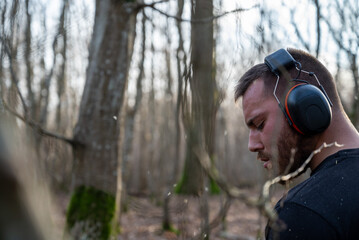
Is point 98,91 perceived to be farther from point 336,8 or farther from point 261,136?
point 336,8

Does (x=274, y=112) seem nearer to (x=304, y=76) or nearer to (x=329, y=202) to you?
(x=304, y=76)

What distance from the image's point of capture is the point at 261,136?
1.88 meters

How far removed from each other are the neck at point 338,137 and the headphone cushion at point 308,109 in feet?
0.20

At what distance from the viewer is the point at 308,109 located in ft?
5.58

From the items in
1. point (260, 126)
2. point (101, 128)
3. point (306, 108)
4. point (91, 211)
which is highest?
point (306, 108)

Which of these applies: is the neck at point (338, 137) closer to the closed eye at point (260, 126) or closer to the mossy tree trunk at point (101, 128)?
the closed eye at point (260, 126)

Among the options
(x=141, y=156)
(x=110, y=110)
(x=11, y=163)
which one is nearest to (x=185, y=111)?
(x=11, y=163)

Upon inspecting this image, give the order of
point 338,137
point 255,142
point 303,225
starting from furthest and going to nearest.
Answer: point 255,142 < point 338,137 < point 303,225

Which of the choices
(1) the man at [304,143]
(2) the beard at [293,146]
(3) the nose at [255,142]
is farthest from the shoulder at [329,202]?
(3) the nose at [255,142]

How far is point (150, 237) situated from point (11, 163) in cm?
843

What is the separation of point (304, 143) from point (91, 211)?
3242 millimetres

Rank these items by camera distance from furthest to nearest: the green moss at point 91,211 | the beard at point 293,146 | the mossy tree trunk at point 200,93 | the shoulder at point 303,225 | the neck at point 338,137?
the green moss at point 91,211 → the beard at point 293,146 → the neck at point 338,137 → the shoulder at point 303,225 → the mossy tree trunk at point 200,93

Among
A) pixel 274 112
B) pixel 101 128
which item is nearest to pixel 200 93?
pixel 274 112

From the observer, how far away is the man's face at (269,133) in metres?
1.75
